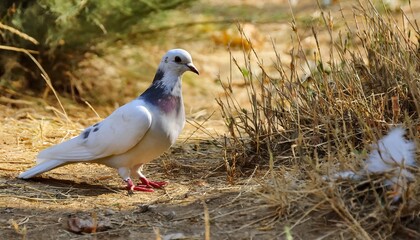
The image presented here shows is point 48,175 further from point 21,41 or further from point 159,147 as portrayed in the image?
point 21,41

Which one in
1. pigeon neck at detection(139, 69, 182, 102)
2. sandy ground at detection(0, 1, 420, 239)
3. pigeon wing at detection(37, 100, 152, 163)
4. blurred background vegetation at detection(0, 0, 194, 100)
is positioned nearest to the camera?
sandy ground at detection(0, 1, 420, 239)

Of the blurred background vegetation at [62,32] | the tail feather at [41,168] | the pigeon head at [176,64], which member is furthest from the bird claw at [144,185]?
the blurred background vegetation at [62,32]

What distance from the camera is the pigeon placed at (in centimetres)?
424

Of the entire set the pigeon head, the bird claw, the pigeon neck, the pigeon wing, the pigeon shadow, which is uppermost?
the pigeon head

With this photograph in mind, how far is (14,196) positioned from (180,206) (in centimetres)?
81

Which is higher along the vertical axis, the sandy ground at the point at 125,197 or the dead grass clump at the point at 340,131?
the dead grass clump at the point at 340,131

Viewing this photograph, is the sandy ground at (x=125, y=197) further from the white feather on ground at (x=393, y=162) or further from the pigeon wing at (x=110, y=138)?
the white feather on ground at (x=393, y=162)

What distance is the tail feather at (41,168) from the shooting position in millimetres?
4410

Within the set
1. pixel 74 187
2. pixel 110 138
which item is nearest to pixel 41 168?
pixel 74 187

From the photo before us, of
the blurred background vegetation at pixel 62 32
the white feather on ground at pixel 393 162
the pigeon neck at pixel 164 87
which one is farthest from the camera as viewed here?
the blurred background vegetation at pixel 62 32

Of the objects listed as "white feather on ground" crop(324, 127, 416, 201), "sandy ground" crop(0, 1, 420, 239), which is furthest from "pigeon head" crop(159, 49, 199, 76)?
"white feather on ground" crop(324, 127, 416, 201)

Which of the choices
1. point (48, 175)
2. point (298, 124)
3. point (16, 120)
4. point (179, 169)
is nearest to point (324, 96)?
point (298, 124)

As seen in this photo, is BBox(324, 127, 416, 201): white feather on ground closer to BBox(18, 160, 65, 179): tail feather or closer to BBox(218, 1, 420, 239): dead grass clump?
BBox(218, 1, 420, 239): dead grass clump

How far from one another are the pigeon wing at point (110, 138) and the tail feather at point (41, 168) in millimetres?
20
